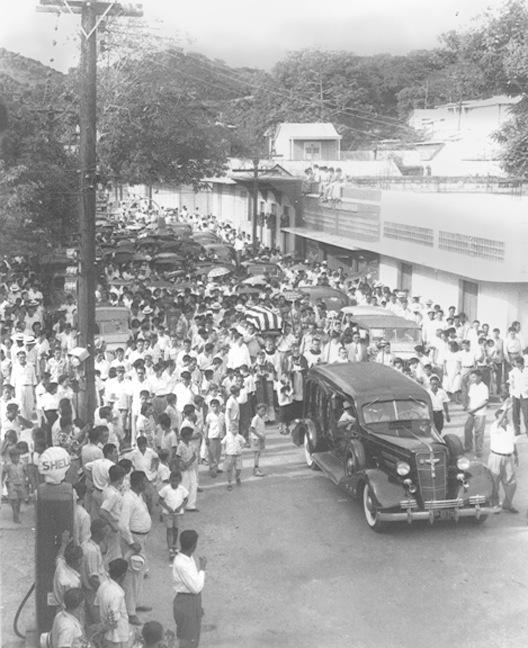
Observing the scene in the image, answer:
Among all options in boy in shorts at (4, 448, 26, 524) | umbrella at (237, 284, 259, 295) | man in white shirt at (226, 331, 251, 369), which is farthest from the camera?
umbrella at (237, 284, 259, 295)

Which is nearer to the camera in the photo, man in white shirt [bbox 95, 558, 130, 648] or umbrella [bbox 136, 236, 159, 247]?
man in white shirt [bbox 95, 558, 130, 648]

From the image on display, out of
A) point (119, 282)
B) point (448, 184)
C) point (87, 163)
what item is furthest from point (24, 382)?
point (448, 184)

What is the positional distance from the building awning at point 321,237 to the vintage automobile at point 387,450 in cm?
1956

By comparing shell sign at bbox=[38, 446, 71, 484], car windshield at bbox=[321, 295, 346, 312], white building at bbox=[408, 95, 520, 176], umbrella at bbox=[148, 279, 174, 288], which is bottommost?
car windshield at bbox=[321, 295, 346, 312]

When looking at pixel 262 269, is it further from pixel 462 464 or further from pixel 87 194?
pixel 462 464

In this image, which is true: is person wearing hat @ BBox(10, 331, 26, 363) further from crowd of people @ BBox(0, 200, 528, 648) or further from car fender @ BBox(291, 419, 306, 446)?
car fender @ BBox(291, 419, 306, 446)

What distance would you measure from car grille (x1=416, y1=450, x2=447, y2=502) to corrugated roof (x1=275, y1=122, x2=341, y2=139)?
142ft

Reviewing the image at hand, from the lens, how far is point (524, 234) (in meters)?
21.7

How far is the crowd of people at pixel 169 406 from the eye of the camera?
8.10 metres

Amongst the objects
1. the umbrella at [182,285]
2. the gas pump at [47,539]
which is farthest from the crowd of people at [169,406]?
the umbrella at [182,285]

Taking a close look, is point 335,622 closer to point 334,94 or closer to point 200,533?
point 200,533

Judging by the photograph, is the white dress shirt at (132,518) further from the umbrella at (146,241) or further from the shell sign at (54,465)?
the umbrella at (146,241)

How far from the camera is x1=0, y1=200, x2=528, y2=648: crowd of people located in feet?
26.6

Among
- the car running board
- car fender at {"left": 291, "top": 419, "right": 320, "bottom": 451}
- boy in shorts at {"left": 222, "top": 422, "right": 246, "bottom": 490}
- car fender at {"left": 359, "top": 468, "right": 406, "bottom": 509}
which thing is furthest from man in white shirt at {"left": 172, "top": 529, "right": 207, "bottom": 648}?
car fender at {"left": 291, "top": 419, "right": 320, "bottom": 451}
